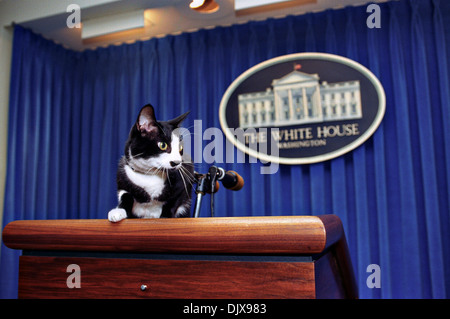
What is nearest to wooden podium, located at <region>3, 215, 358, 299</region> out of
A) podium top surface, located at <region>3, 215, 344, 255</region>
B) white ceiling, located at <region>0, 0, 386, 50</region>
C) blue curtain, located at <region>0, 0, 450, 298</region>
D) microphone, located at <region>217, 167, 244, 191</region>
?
podium top surface, located at <region>3, 215, 344, 255</region>

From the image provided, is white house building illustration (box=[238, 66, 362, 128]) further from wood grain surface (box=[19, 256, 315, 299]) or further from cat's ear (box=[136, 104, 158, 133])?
wood grain surface (box=[19, 256, 315, 299])

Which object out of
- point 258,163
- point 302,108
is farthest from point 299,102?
point 258,163

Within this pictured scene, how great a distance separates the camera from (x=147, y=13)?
2.34 m

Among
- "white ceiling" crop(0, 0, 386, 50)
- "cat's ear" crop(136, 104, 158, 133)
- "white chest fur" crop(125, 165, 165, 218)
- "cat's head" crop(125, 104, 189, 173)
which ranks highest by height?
"white ceiling" crop(0, 0, 386, 50)

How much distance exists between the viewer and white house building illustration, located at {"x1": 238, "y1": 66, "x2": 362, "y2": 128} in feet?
7.04

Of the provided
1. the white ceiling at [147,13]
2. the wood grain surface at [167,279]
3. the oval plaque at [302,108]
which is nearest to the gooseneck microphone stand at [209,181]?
the wood grain surface at [167,279]

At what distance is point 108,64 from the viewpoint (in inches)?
109

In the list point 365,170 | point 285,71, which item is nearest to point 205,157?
point 285,71

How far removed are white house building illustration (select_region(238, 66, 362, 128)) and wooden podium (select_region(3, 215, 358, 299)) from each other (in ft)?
5.50

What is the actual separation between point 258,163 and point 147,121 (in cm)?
158

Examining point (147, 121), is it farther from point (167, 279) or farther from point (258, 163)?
point (258, 163)
